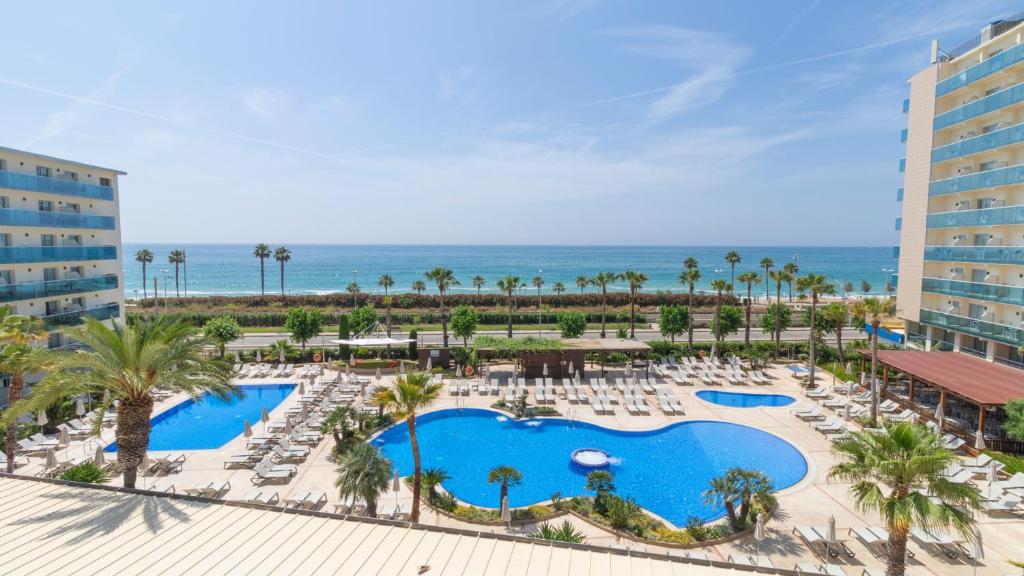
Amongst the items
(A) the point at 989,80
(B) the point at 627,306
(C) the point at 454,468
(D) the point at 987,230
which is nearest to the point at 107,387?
(C) the point at 454,468

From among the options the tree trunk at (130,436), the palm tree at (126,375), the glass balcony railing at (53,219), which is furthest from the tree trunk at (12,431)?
the glass balcony railing at (53,219)

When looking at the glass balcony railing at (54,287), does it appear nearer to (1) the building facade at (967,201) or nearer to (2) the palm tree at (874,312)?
(2) the palm tree at (874,312)

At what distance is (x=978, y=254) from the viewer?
26.0 metres

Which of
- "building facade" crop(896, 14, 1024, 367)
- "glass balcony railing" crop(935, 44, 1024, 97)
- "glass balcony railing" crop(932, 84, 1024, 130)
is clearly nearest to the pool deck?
"building facade" crop(896, 14, 1024, 367)

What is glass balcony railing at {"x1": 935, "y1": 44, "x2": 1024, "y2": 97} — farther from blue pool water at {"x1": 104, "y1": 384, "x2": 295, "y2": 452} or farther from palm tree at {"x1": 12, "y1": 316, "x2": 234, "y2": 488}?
blue pool water at {"x1": 104, "y1": 384, "x2": 295, "y2": 452}

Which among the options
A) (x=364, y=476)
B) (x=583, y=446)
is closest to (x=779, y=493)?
(x=583, y=446)

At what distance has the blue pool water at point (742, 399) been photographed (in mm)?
25558

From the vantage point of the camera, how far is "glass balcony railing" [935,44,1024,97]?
77.4 feet

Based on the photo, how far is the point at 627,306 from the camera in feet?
197

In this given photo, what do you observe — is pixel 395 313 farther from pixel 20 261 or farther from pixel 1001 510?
pixel 1001 510

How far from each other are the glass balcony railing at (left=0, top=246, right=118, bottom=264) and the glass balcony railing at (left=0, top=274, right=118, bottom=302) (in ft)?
3.68

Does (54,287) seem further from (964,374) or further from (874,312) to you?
(964,374)

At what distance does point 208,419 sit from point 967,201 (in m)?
39.9

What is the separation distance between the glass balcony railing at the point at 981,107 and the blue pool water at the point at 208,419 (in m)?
35.5
